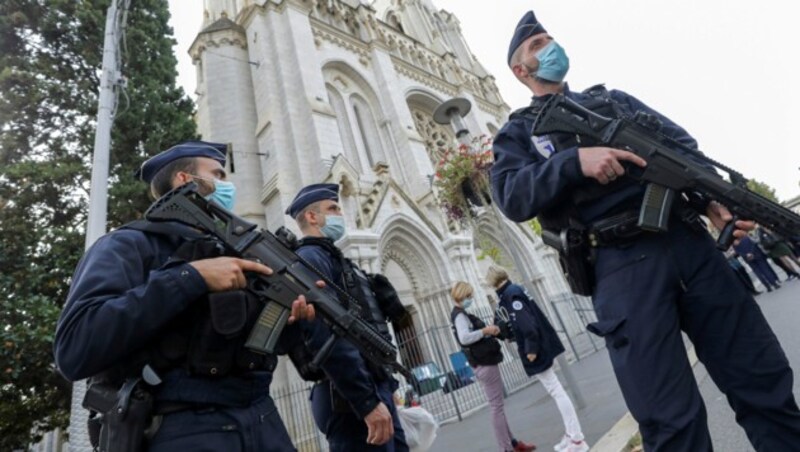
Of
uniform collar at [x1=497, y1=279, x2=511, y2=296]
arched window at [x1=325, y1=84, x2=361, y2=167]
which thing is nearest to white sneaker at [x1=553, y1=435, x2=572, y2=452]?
Result: uniform collar at [x1=497, y1=279, x2=511, y2=296]

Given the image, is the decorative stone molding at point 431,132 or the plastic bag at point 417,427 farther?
the decorative stone molding at point 431,132

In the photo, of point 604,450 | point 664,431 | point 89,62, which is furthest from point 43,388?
point 664,431

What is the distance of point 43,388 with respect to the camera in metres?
6.86

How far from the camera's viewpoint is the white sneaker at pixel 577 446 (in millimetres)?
3367

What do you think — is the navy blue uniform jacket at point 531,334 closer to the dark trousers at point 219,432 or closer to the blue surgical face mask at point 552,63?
the blue surgical face mask at point 552,63

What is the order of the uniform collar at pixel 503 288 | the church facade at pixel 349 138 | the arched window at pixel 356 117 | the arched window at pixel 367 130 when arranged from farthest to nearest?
the arched window at pixel 367 130, the arched window at pixel 356 117, the church facade at pixel 349 138, the uniform collar at pixel 503 288

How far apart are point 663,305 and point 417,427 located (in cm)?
205

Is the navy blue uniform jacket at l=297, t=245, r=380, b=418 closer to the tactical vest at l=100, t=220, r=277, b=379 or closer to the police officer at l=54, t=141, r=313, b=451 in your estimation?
the police officer at l=54, t=141, r=313, b=451

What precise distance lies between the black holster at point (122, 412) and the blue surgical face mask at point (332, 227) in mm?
1978

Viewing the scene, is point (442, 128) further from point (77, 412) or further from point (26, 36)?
point (77, 412)

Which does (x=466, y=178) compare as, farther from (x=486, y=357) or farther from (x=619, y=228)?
(x=619, y=228)

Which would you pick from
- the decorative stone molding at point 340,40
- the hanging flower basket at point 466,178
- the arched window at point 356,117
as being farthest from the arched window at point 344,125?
the hanging flower basket at point 466,178

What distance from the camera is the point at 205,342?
1.35 meters

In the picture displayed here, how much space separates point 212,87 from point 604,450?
1574cm
